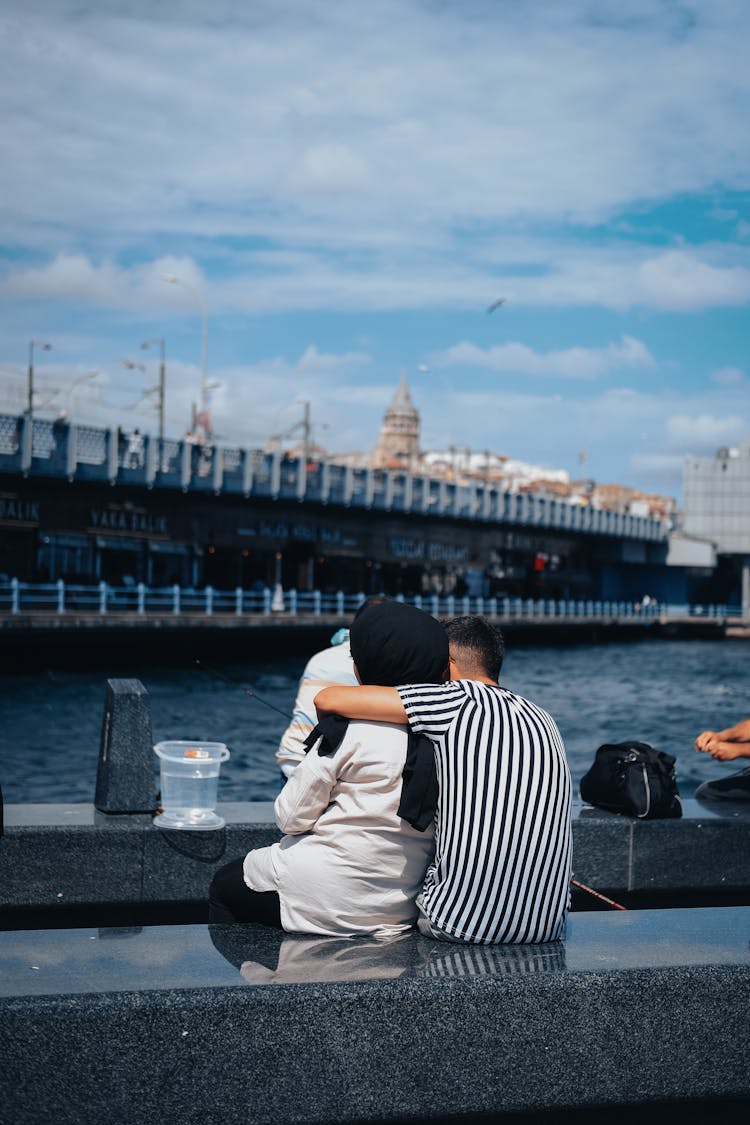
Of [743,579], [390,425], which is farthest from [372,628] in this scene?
[390,425]

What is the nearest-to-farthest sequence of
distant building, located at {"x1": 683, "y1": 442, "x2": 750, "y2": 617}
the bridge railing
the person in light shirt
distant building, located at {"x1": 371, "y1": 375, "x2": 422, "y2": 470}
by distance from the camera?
the person in light shirt < the bridge railing < distant building, located at {"x1": 683, "y1": 442, "x2": 750, "y2": 617} < distant building, located at {"x1": 371, "y1": 375, "x2": 422, "y2": 470}

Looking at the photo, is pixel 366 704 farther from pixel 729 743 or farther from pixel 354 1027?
pixel 729 743

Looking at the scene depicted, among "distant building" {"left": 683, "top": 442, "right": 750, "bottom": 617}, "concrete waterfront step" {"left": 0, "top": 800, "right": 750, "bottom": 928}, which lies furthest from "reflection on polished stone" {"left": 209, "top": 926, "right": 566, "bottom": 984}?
"distant building" {"left": 683, "top": 442, "right": 750, "bottom": 617}

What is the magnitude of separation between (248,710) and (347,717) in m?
23.2

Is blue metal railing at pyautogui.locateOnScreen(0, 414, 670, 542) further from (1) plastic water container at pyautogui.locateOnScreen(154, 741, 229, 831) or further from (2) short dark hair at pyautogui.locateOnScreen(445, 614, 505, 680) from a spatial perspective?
(2) short dark hair at pyautogui.locateOnScreen(445, 614, 505, 680)

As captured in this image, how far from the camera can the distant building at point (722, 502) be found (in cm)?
8512

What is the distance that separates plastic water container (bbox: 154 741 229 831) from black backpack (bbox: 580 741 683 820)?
1.96 metres

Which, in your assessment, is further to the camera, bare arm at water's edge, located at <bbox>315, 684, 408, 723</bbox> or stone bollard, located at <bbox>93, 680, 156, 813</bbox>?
stone bollard, located at <bbox>93, 680, 156, 813</bbox>

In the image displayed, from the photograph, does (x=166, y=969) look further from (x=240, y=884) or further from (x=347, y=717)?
(x=347, y=717)

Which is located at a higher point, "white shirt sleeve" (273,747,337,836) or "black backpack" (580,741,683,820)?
"white shirt sleeve" (273,747,337,836)

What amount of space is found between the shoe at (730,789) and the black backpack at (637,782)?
60 centimetres

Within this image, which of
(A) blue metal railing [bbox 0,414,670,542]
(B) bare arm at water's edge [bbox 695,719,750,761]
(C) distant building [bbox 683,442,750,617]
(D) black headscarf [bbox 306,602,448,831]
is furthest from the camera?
(C) distant building [bbox 683,442,750,617]

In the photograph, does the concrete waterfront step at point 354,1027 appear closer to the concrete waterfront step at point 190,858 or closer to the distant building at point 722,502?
the concrete waterfront step at point 190,858

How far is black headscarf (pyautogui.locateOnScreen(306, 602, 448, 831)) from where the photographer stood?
369cm
